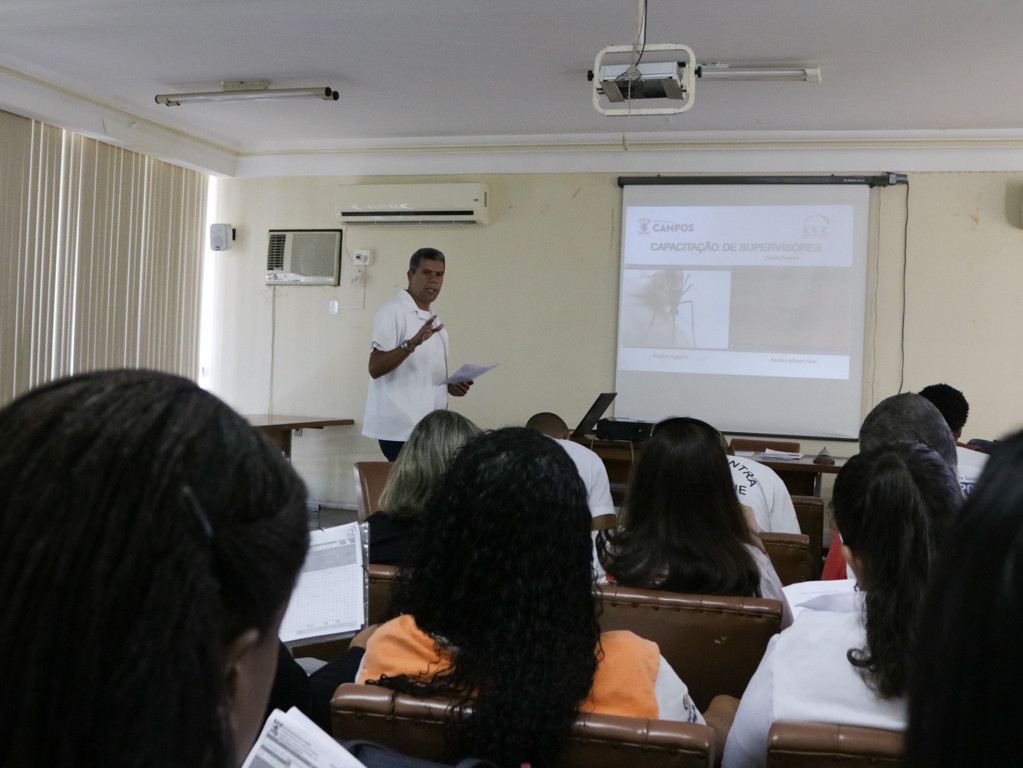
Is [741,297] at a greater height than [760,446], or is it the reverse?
[741,297]

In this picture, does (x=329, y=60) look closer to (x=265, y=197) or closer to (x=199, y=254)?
(x=265, y=197)

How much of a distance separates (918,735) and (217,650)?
366 millimetres

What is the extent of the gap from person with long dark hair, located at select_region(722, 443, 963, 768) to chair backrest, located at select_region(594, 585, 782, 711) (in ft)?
0.79

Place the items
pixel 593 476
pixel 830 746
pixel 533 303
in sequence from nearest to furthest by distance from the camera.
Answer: pixel 830 746 → pixel 593 476 → pixel 533 303

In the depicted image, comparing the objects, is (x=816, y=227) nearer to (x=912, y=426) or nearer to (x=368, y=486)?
(x=912, y=426)

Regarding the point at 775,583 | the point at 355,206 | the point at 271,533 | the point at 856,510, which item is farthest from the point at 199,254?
the point at 271,533

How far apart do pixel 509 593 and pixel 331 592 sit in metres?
0.70

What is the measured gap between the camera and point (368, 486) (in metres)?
3.54

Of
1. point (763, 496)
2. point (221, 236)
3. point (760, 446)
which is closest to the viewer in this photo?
point (763, 496)

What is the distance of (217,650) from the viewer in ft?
1.43

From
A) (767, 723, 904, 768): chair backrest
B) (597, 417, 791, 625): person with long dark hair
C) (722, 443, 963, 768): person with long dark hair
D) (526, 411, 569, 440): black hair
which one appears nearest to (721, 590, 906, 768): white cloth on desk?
(722, 443, 963, 768): person with long dark hair

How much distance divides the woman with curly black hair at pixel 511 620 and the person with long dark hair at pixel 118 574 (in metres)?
0.75

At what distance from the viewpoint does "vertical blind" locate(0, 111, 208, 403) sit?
5105 millimetres

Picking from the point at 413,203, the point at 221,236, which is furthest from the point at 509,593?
the point at 221,236
